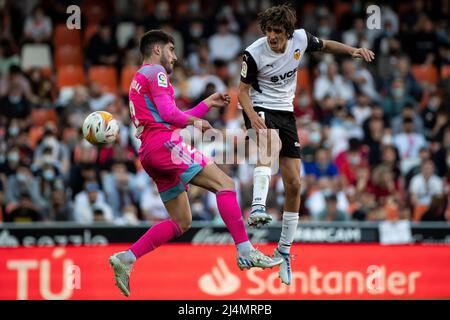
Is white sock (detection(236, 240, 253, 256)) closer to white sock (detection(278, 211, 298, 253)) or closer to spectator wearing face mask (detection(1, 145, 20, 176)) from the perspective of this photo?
white sock (detection(278, 211, 298, 253))

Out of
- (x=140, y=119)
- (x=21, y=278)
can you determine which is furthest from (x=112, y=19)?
(x=140, y=119)

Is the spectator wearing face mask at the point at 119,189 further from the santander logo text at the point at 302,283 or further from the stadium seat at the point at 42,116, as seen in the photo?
the santander logo text at the point at 302,283

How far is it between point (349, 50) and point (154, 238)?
99.7 inches

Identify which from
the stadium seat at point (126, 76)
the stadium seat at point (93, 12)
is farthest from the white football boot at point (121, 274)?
the stadium seat at point (93, 12)

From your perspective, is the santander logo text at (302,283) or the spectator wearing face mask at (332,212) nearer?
the santander logo text at (302,283)

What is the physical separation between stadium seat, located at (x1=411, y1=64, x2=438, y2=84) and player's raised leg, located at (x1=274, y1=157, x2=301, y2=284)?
31.4ft

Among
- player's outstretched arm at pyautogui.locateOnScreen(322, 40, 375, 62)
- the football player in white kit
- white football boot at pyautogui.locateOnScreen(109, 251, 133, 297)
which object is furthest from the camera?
player's outstretched arm at pyautogui.locateOnScreen(322, 40, 375, 62)

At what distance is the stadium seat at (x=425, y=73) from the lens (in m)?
19.4

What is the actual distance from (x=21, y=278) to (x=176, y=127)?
4.53m

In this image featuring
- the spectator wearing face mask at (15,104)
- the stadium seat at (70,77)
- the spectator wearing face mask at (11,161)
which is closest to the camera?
the spectator wearing face mask at (11,161)

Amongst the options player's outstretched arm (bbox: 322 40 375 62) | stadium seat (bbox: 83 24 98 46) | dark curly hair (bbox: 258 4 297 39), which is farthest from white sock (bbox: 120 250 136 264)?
stadium seat (bbox: 83 24 98 46)

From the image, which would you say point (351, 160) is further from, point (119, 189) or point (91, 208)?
point (91, 208)

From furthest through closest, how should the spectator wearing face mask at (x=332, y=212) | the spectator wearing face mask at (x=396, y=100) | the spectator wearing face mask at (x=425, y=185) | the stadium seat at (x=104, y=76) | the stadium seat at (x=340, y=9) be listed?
the stadium seat at (x=340, y=9), the stadium seat at (x=104, y=76), the spectator wearing face mask at (x=396, y=100), the spectator wearing face mask at (x=425, y=185), the spectator wearing face mask at (x=332, y=212)

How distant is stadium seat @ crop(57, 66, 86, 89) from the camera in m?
18.5
